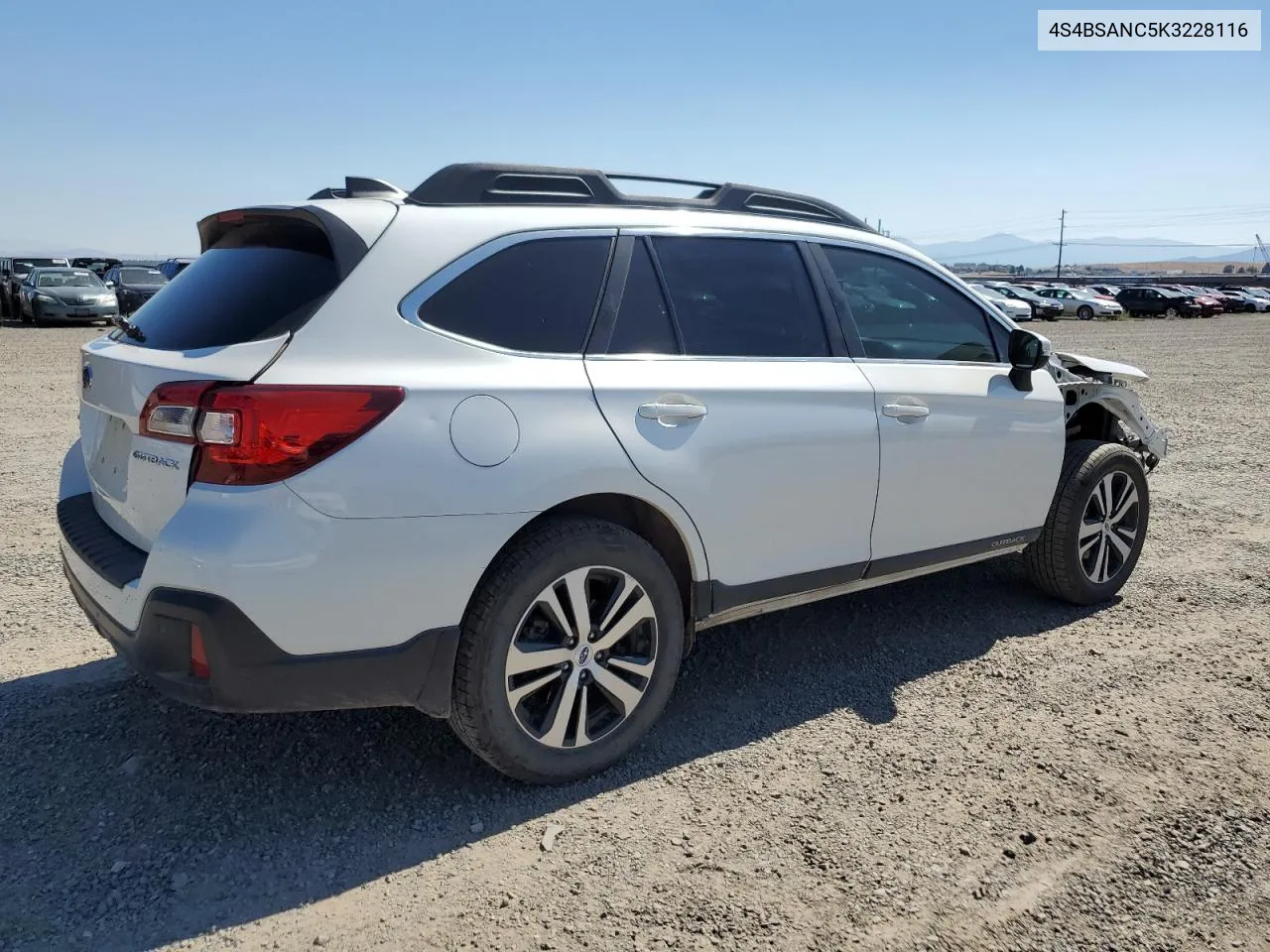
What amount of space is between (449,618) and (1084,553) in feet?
10.9

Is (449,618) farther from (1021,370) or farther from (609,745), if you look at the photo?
(1021,370)

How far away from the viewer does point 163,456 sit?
2.68 m

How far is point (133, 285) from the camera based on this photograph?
26.8 metres

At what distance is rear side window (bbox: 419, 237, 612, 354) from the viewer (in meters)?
2.91

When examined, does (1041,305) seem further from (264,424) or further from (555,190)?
(264,424)

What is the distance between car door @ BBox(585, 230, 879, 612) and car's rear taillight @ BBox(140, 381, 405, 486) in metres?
0.77

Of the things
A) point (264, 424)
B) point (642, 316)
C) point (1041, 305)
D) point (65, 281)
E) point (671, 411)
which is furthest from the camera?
point (1041, 305)

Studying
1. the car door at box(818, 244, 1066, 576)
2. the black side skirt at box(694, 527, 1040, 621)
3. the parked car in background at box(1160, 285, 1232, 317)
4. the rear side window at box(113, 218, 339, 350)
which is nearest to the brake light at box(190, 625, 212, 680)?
the rear side window at box(113, 218, 339, 350)

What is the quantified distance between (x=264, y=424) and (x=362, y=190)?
1068mm

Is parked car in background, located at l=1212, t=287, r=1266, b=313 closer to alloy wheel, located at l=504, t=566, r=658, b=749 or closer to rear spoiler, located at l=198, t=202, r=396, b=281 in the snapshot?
alloy wheel, located at l=504, t=566, r=658, b=749

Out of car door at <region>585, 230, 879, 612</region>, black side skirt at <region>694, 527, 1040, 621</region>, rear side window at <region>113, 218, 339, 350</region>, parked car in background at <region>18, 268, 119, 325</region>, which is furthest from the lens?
parked car in background at <region>18, 268, 119, 325</region>

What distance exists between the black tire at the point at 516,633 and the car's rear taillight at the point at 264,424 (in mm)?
609

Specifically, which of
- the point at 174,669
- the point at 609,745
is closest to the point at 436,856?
the point at 609,745

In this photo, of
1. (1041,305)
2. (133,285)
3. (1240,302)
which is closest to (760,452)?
(133,285)
